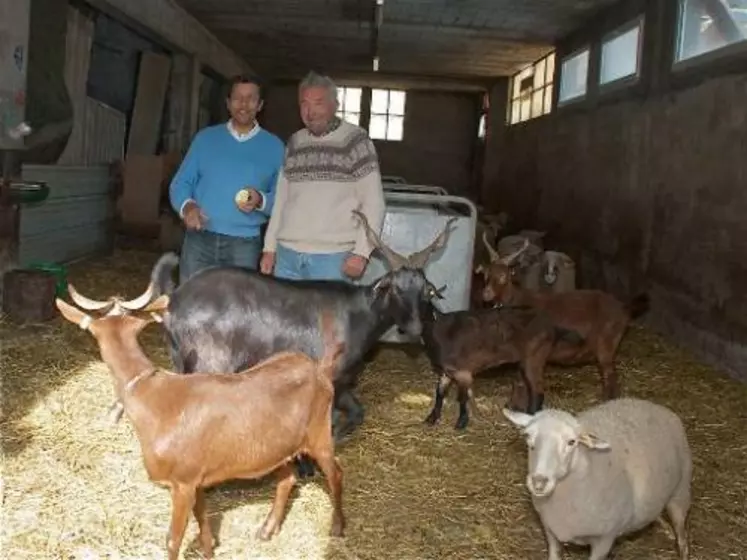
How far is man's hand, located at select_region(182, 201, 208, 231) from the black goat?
0.28 metres

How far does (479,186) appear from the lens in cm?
2108

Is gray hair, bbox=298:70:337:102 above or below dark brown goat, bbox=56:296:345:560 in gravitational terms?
above

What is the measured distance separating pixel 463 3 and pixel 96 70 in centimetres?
500

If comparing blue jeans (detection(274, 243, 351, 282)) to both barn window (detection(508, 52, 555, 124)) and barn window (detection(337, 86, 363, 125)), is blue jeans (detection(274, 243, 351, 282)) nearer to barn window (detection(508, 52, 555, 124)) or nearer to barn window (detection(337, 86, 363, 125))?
barn window (detection(508, 52, 555, 124))

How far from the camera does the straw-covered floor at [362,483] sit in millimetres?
3662

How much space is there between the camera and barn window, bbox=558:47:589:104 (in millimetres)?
12688

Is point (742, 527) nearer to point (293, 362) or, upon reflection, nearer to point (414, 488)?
point (414, 488)

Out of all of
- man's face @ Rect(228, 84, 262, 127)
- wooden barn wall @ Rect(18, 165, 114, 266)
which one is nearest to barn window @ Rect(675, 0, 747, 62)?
man's face @ Rect(228, 84, 262, 127)

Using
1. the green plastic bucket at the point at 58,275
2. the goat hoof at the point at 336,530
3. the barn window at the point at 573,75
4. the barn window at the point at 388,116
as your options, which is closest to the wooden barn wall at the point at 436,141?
the barn window at the point at 388,116

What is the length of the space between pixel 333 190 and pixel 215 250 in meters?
0.79

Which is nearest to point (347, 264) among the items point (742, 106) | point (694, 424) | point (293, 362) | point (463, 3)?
point (293, 362)

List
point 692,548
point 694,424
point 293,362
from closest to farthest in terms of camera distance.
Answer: point 293,362 < point 692,548 < point 694,424

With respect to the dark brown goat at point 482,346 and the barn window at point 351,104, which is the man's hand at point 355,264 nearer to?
the dark brown goat at point 482,346

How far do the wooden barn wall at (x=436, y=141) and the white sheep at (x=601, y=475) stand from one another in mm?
18452
